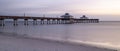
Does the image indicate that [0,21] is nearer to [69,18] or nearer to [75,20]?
[69,18]

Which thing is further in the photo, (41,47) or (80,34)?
(80,34)

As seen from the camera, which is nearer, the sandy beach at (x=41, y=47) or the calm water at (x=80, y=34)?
the sandy beach at (x=41, y=47)

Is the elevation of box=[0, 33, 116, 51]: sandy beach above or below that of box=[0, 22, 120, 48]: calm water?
above

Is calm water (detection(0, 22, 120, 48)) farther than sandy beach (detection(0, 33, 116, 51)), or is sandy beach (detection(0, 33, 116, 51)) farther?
calm water (detection(0, 22, 120, 48))

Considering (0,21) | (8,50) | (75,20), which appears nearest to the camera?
(8,50)

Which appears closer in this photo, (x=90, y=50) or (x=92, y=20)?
(x=90, y=50)

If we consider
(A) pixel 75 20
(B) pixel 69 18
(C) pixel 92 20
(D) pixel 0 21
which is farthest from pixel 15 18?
(C) pixel 92 20

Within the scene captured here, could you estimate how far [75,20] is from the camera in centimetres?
11250

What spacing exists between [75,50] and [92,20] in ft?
385

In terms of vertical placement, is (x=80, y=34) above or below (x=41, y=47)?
below

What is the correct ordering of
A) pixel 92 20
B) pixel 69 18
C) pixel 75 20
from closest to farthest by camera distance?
pixel 69 18, pixel 75 20, pixel 92 20

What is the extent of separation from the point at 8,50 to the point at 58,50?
231 cm

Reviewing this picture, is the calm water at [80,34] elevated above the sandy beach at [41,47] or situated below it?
below

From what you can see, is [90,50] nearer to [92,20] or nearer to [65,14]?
[65,14]
